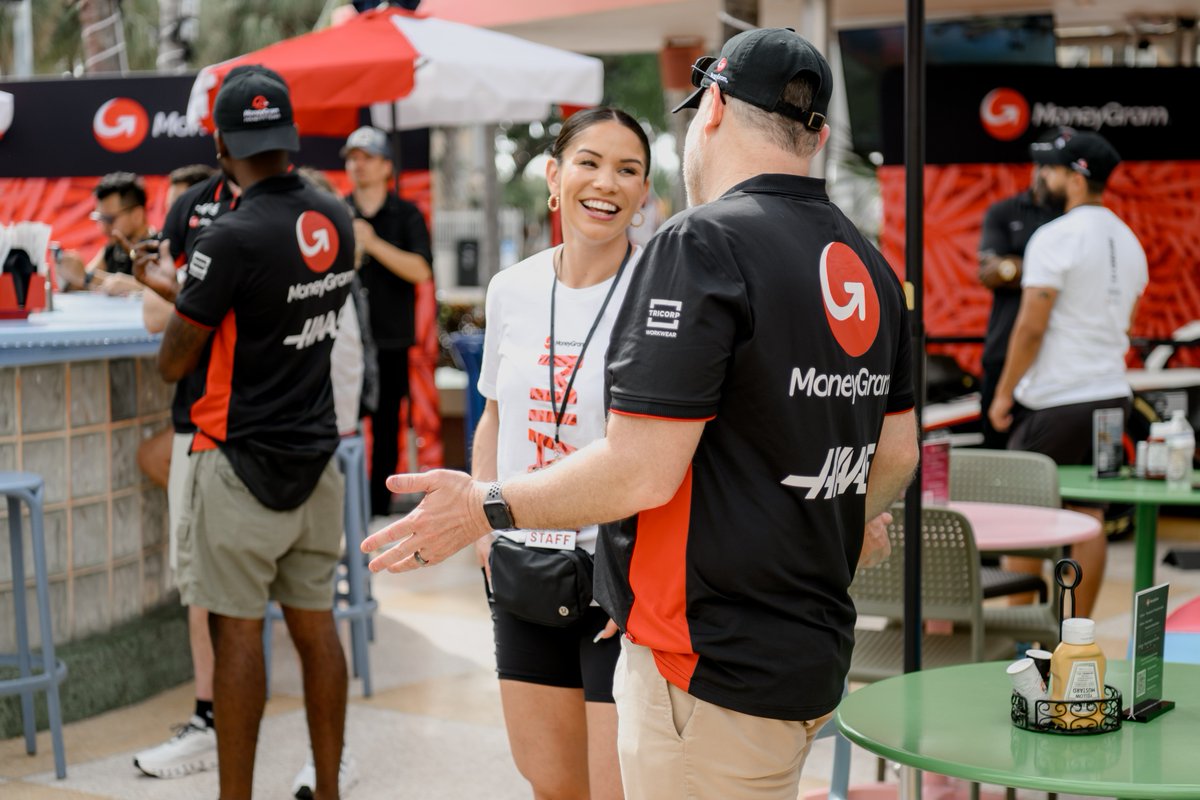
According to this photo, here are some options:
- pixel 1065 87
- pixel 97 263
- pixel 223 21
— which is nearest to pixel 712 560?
pixel 97 263

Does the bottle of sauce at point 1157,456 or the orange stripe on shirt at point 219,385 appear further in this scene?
the bottle of sauce at point 1157,456

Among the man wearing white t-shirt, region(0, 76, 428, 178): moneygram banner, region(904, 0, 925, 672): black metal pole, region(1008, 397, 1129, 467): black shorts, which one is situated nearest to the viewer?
region(904, 0, 925, 672): black metal pole

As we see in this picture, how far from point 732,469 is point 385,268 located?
256 inches

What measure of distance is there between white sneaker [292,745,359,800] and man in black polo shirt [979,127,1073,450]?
366cm

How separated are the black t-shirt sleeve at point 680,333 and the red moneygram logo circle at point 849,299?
163mm

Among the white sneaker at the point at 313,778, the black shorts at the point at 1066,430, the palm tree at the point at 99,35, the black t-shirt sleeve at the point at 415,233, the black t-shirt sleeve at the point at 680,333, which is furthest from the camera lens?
the palm tree at the point at 99,35

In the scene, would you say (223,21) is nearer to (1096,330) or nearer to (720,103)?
(1096,330)

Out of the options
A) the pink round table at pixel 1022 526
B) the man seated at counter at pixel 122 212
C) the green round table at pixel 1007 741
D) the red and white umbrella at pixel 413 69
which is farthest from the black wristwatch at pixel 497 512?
the man seated at counter at pixel 122 212

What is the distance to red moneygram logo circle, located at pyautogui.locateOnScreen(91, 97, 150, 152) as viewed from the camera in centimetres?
1013

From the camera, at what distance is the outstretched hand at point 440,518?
2.08 m

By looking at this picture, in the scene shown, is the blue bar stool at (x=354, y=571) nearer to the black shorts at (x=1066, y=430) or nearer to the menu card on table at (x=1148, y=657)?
the black shorts at (x=1066, y=430)

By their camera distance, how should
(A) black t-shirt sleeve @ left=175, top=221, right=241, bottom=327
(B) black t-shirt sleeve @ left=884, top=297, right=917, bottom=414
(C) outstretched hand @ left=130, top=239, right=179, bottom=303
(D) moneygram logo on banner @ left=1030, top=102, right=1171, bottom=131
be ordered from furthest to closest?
(D) moneygram logo on banner @ left=1030, top=102, right=1171, bottom=131
(C) outstretched hand @ left=130, top=239, right=179, bottom=303
(A) black t-shirt sleeve @ left=175, top=221, right=241, bottom=327
(B) black t-shirt sleeve @ left=884, top=297, right=917, bottom=414

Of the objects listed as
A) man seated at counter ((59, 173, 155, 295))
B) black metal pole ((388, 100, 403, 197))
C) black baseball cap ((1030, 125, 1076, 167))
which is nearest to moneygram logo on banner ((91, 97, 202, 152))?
black metal pole ((388, 100, 403, 197))

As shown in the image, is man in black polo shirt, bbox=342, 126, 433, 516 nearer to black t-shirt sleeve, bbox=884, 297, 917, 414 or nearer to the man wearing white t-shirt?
the man wearing white t-shirt
